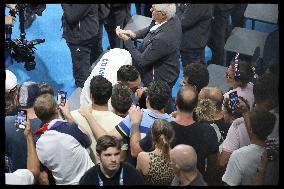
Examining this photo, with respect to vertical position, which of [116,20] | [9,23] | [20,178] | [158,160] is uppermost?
[116,20]

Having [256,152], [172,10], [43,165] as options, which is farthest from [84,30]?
[256,152]

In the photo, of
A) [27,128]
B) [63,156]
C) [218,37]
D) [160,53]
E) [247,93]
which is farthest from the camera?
[218,37]

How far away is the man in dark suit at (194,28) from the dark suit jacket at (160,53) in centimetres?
51

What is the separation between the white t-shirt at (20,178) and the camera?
3.94m

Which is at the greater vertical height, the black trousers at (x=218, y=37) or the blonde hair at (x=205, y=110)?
the black trousers at (x=218, y=37)

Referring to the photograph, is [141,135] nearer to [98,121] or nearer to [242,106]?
[98,121]

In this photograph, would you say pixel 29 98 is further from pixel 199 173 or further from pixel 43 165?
pixel 199 173

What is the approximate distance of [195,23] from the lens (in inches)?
226

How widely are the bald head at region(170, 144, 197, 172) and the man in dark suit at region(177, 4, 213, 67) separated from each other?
2.13m

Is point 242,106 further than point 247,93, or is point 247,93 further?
point 247,93

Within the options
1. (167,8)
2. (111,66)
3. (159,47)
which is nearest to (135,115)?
(111,66)

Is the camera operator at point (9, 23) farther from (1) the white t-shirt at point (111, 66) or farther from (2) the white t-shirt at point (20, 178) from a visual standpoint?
(2) the white t-shirt at point (20, 178)

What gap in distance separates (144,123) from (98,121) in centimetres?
31

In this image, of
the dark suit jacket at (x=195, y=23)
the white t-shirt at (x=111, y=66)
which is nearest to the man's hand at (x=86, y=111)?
the white t-shirt at (x=111, y=66)
